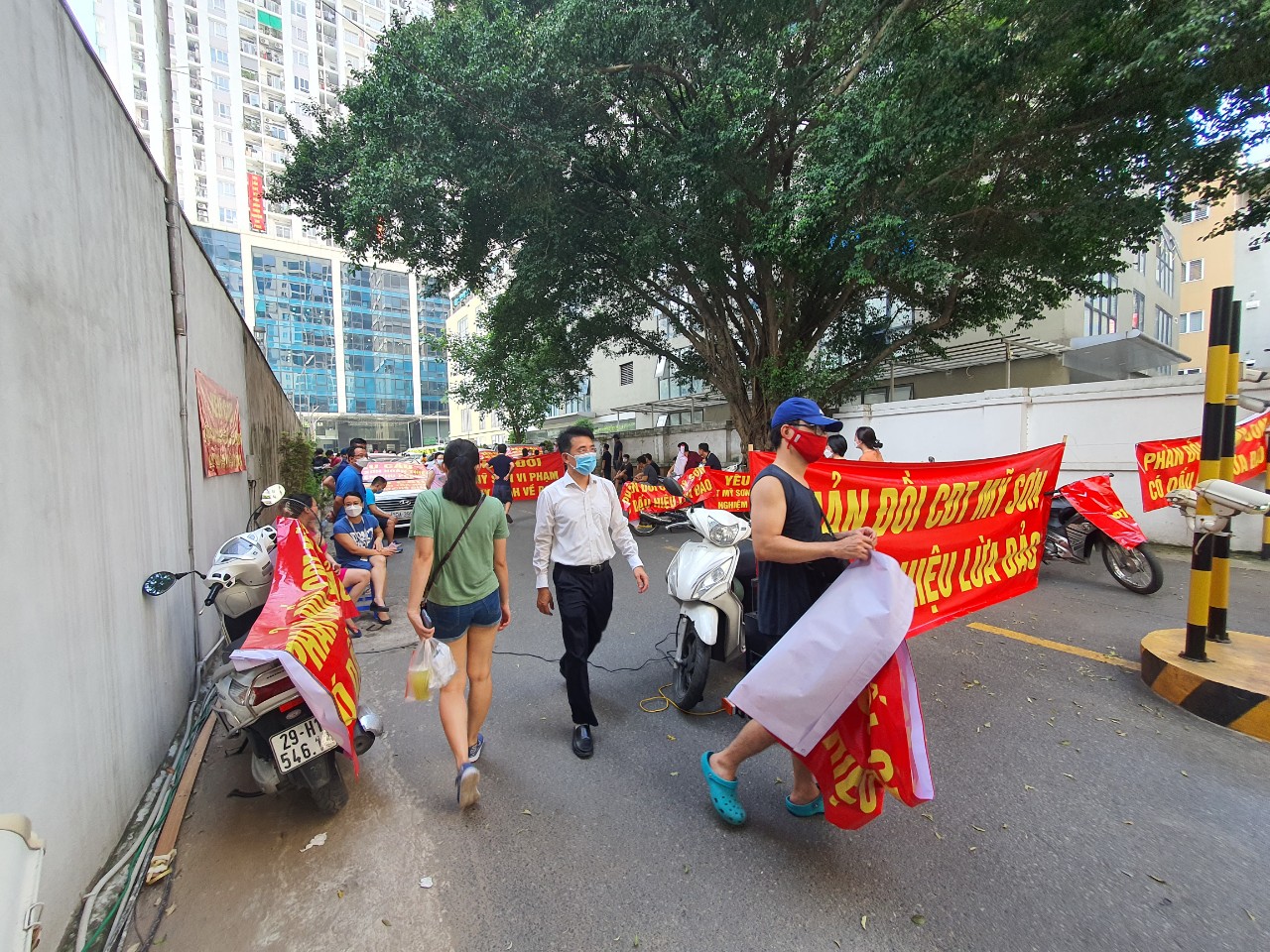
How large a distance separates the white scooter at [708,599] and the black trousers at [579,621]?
623 mm

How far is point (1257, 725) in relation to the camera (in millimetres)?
3117

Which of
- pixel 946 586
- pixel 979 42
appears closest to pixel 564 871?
pixel 946 586

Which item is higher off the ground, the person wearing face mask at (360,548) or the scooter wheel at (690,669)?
the person wearing face mask at (360,548)

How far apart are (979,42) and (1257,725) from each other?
8.19 m

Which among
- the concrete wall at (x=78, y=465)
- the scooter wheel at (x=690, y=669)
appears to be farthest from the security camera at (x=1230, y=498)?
the concrete wall at (x=78, y=465)

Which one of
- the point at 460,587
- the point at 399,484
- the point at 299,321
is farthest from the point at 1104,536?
the point at 299,321

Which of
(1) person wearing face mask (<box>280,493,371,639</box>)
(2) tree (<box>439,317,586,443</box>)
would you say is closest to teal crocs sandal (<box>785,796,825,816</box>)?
(1) person wearing face mask (<box>280,493,371,639</box>)

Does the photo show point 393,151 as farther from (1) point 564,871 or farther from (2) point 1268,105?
(2) point 1268,105

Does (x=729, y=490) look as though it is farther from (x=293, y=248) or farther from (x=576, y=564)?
(x=293, y=248)

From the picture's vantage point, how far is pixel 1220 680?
3260mm

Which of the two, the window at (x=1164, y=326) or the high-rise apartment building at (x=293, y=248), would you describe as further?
the high-rise apartment building at (x=293, y=248)

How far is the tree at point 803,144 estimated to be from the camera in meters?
7.54

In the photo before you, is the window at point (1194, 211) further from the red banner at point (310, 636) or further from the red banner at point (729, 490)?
the red banner at point (310, 636)

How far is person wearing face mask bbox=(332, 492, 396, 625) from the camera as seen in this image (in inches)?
230
